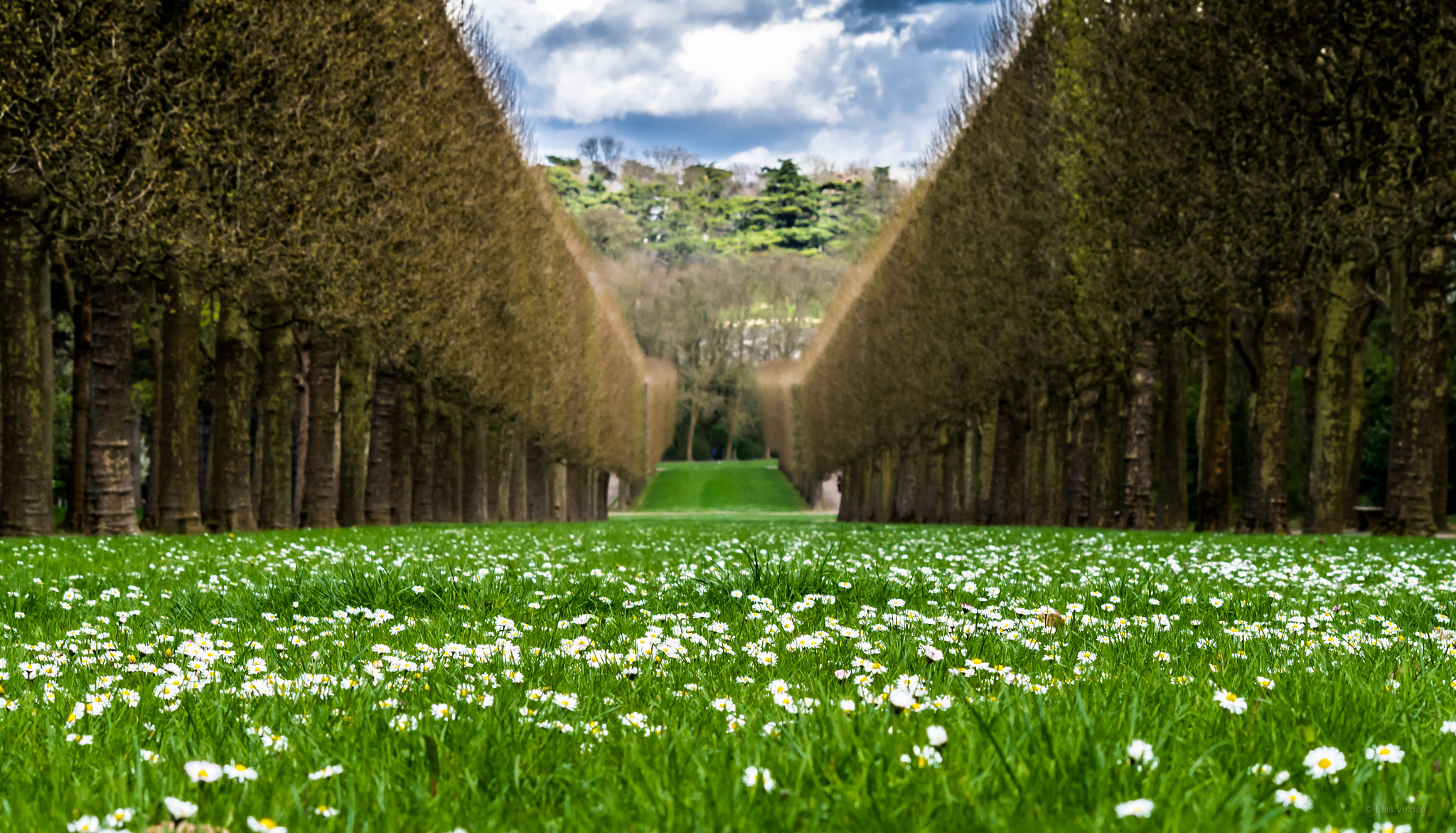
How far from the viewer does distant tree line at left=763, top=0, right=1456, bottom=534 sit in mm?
14977

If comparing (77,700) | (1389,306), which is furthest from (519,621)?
(1389,306)

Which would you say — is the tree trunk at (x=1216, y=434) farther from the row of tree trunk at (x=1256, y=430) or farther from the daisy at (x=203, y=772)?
the daisy at (x=203, y=772)

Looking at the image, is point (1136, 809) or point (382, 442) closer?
point (1136, 809)

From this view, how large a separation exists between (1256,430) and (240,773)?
20.1 metres

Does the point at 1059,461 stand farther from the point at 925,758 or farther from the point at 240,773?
the point at 240,773

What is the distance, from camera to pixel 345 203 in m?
18.2

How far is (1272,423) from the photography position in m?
18.4

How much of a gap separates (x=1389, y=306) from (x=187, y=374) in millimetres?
22660

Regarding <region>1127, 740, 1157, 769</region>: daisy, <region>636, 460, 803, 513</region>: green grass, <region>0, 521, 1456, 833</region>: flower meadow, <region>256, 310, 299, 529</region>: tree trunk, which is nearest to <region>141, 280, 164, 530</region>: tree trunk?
<region>256, 310, 299, 529</region>: tree trunk

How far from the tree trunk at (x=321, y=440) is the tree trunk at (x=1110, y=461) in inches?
683

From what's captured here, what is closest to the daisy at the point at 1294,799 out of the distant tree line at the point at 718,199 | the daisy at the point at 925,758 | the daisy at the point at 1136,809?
the daisy at the point at 1136,809

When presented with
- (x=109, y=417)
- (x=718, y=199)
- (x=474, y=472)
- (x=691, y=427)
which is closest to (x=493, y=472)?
(x=474, y=472)

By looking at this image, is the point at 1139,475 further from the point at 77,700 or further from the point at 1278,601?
the point at 77,700

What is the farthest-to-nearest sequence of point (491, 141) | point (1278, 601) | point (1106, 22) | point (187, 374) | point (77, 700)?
point (491, 141) < point (1106, 22) < point (187, 374) < point (1278, 601) < point (77, 700)
